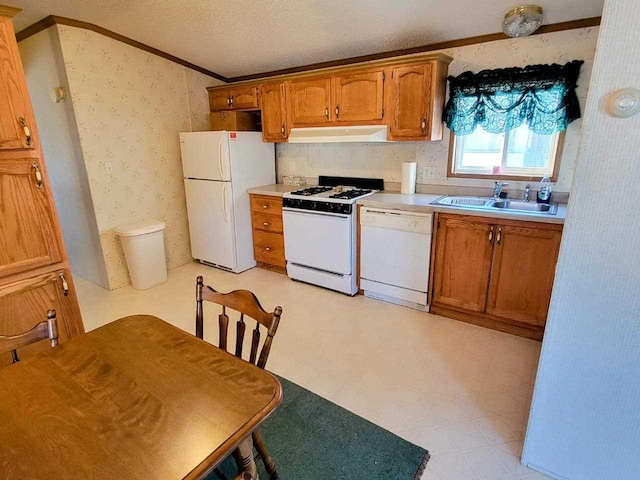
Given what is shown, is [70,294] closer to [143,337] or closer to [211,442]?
[143,337]

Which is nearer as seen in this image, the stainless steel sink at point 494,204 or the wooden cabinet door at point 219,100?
the stainless steel sink at point 494,204

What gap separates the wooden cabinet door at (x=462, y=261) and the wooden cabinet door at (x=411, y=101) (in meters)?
0.77

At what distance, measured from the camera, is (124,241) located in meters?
3.50

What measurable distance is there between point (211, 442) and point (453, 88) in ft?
10.00

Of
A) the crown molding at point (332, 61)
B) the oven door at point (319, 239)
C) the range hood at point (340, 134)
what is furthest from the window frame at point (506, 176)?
the oven door at point (319, 239)

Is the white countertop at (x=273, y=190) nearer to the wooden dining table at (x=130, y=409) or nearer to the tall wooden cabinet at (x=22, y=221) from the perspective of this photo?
the tall wooden cabinet at (x=22, y=221)

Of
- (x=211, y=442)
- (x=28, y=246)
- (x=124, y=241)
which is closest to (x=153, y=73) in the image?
(x=124, y=241)

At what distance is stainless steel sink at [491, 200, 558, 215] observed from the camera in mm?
2716

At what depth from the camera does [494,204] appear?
2.88 meters

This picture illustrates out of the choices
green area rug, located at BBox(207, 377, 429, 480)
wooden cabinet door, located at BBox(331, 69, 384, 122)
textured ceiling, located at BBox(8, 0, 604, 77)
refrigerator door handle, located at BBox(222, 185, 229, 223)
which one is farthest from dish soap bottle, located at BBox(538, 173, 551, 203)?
refrigerator door handle, located at BBox(222, 185, 229, 223)

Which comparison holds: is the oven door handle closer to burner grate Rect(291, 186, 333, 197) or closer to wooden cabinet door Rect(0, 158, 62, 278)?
burner grate Rect(291, 186, 333, 197)

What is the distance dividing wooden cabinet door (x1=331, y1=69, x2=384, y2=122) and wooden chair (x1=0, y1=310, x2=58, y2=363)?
265 centimetres

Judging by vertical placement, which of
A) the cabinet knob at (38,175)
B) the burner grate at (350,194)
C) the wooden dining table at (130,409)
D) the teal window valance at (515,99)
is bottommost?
the wooden dining table at (130,409)

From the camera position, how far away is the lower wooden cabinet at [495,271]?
8.11 ft
